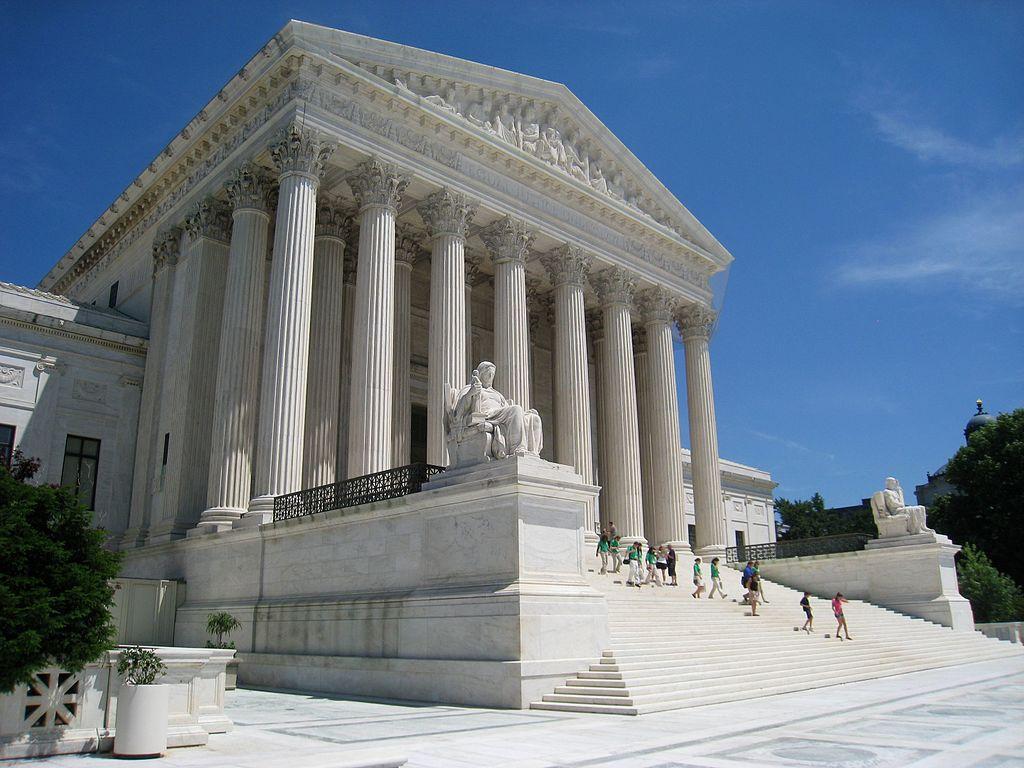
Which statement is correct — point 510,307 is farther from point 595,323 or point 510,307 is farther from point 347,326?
point 595,323

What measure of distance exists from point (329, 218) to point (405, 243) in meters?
3.46

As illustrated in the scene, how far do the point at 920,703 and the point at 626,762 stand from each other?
308 inches

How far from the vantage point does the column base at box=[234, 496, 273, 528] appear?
22.6m

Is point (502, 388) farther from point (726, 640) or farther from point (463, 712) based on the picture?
point (463, 712)

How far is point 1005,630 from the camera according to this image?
3238 centimetres

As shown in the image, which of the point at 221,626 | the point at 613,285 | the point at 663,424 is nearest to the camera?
the point at 221,626

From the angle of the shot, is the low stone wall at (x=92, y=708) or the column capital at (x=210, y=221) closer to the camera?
the low stone wall at (x=92, y=708)

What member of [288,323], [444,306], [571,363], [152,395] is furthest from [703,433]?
[152,395]

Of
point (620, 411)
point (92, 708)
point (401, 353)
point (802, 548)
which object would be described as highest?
point (401, 353)

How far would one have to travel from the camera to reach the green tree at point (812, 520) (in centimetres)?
8775

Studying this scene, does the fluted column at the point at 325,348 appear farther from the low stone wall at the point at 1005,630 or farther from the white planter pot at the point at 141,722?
the low stone wall at the point at 1005,630

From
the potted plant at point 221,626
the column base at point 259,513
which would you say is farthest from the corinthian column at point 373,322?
the potted plant at point 221,626

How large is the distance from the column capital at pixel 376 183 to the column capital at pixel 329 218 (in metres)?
2.98

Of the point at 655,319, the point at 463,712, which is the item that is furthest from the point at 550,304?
the point at 463,712
